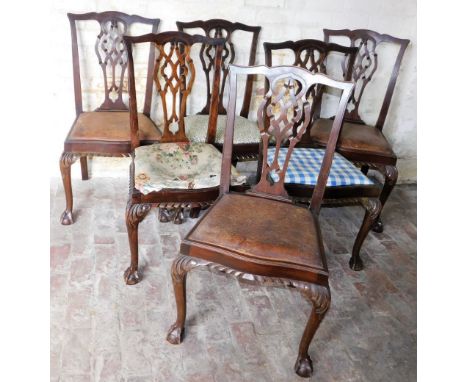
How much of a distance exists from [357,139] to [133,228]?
1406 mm

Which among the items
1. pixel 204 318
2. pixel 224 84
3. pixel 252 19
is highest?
pixel 252 19

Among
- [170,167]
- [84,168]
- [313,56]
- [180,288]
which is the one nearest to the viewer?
[180,288]

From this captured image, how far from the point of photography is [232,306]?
1951 millimetres

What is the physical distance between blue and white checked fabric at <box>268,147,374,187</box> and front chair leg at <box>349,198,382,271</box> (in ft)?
0.38

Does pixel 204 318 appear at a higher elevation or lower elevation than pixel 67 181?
lower

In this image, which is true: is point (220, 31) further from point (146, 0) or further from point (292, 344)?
point (292, 344)

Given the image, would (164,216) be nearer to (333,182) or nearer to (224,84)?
(224,84)

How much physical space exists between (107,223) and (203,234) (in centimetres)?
108

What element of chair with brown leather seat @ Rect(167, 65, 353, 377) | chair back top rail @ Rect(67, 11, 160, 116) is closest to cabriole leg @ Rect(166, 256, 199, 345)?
chair with brown leather seat @ Rect(167, 65, 353, 377)

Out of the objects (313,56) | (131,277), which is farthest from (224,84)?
(131,277)

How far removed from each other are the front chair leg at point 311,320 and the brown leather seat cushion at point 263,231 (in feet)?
0.25

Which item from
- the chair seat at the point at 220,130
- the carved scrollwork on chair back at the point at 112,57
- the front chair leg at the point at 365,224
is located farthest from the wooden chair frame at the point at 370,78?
the carved scrollwork on chair back at the point at 112,57

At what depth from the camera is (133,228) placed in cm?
186

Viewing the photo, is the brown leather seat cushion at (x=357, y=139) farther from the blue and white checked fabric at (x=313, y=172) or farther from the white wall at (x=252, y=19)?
the white wall at (x=252, y=19)
